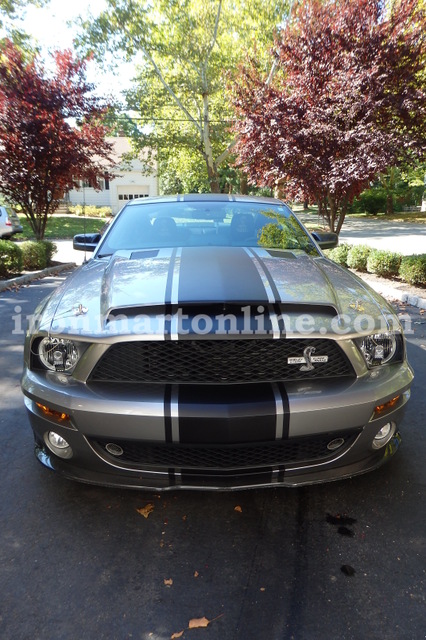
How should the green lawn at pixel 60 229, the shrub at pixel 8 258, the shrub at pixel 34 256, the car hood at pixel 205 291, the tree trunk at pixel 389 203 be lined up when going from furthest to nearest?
the tree trunk at pixel 389 203 < the green lawn at pixel 60 229 < the shrub at pixel 34 256 < the shrub at pixel 8 258 < the car hood at pixel 205 291

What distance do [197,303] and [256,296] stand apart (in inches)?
11.4

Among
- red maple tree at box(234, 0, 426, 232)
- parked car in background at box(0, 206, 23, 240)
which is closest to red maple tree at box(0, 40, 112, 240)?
red maple tree at box(234, 0, 426, 232)

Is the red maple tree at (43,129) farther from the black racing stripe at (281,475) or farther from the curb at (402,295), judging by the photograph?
the black racing stripe at (281,475)

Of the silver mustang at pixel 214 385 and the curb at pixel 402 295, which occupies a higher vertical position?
the silver mustang at pixel 214 385

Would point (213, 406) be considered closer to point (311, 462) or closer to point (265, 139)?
point (311, 462)

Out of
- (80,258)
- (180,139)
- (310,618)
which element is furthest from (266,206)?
(180,139)

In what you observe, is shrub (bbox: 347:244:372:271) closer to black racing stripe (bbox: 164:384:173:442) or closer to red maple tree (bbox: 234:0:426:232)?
red maple tree (bbox: 234:0:426:232)

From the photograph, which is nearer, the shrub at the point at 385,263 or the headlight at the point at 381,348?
the headlight at the point at 381,348

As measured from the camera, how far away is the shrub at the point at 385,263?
8273 mm

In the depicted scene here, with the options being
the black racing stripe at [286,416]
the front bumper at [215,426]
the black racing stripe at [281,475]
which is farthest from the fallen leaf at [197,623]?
the black racing stripe at [286,416]

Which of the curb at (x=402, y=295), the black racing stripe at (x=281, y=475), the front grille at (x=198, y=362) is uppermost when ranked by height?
the front grille at (x=198, y=362)

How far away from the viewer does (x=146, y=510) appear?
2.14 metres

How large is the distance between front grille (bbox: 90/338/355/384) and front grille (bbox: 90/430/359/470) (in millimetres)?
281

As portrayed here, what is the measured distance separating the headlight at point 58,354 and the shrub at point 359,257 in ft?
27.5
